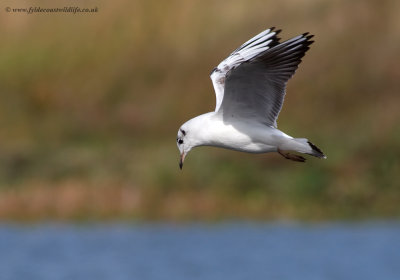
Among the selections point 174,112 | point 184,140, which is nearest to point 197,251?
point 174,112

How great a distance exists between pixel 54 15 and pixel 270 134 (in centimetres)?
1898

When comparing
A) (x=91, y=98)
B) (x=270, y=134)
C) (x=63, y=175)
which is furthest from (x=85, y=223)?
(x=270, y=134)

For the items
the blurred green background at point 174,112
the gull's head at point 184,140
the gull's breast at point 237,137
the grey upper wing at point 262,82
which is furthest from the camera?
the blurred green background at point 174,112

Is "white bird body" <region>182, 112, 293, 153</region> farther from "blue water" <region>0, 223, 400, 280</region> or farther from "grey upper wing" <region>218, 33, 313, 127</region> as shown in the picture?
"blue water" <region>0, 223, 400, 280</region>

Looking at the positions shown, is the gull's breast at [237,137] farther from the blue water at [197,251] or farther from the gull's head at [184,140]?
the blue water at [197,251]

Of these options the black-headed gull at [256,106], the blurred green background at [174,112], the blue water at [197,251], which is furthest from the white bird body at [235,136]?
the blurred green background at [174,112]

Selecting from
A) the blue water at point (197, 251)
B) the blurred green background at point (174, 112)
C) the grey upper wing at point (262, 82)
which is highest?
the grey upper wing at point (262, 82)

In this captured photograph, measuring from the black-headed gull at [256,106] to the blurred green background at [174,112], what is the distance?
8655 millimetres

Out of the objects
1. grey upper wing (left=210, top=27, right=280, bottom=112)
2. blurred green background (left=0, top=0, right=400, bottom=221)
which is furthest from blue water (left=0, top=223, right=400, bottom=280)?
grey upper wing (left=210, top=27, right=280, bottom=112)

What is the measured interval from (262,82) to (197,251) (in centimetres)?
920

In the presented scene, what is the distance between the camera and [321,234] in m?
16.9

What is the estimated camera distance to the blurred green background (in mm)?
16906

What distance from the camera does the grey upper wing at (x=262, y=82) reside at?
25.3ft

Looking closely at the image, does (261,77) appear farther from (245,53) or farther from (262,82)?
(245,53)
